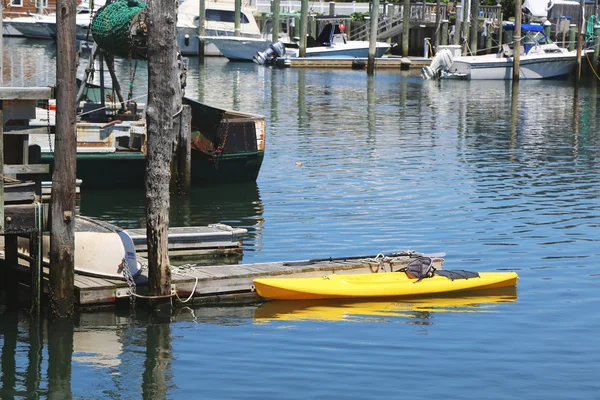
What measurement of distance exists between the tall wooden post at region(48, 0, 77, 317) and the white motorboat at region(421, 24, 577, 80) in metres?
44.0

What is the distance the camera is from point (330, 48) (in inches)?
2504

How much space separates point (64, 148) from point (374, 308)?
4.79 metres

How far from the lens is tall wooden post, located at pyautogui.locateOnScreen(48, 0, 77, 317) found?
12.5 metres

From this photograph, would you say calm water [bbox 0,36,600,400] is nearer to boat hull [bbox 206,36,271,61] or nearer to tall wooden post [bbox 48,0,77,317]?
tall wooden post [bbox 48,0,77,317]

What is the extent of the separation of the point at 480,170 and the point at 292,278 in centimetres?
1316

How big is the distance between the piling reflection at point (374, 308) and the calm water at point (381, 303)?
42 mm

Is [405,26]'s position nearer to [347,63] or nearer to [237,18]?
[347,63]

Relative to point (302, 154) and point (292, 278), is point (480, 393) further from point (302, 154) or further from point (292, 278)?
point (302, 154)

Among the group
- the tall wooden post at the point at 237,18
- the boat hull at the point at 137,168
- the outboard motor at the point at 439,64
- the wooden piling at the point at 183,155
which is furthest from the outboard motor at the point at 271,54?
the wooden piling at the point at 183,155


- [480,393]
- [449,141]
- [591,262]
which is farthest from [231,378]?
[449,141]

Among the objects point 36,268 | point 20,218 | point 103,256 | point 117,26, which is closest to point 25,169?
point 20,218

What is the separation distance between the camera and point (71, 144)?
41.8 feet

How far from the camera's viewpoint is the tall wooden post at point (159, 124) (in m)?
13.4

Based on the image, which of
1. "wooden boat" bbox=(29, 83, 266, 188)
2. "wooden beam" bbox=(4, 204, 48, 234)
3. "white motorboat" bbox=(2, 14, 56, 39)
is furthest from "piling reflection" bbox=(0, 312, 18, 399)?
"white motorboat" bbox=(2, 14, 56, 39)
